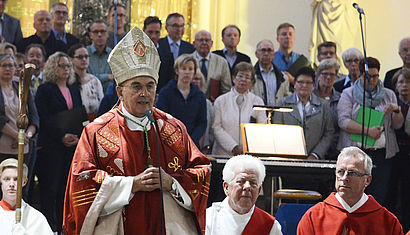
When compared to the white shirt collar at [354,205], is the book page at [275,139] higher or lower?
higher

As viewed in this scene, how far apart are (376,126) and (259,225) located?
330 cm

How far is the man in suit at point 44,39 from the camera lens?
8875 millimetres

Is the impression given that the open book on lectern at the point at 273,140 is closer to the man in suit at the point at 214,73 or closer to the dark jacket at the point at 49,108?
the man in suit at the point at 214,73

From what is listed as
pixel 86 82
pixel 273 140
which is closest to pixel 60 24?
pixel 86 82

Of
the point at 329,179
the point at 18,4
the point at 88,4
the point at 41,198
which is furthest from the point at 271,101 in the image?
the point at 18,4

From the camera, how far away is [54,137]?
7.90m

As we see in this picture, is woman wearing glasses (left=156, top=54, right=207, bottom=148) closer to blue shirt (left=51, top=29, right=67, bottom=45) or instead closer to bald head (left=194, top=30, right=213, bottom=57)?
bald head (left=194, top=30, right=213, bottom=57)

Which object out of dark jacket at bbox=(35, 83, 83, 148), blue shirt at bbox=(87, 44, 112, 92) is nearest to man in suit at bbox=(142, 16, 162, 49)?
blue shirt at bbox=(87, 44, 112, 92)

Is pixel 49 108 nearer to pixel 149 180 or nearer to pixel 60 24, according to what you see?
pixel 60 24

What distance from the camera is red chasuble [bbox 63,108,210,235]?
3986 mm

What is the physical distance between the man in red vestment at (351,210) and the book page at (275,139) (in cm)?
203

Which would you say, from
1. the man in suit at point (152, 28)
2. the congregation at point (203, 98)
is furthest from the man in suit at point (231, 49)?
the man in suit at point (152, 28)

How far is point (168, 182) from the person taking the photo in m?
4.00

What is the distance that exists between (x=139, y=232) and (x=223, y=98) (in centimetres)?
446
